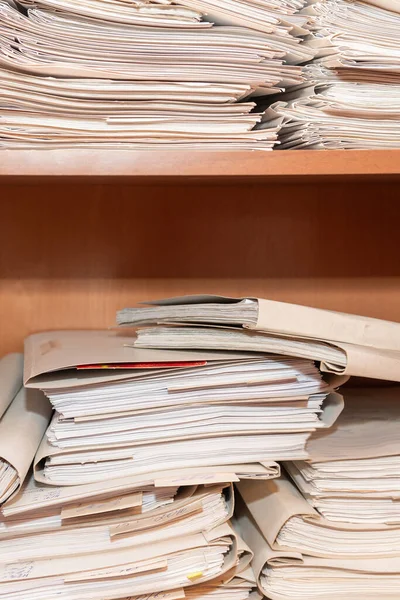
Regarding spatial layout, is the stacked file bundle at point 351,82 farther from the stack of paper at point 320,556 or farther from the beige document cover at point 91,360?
the stack of paper at point 320,556

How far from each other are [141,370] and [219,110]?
1.11 ft

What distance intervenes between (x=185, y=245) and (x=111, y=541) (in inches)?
20.8

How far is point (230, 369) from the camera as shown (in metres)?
0.79

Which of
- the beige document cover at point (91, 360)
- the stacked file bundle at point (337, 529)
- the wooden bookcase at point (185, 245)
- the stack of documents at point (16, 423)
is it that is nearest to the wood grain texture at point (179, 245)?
the wooden bookcase at point (185, 245)

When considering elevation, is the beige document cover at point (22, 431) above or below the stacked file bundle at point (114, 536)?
above

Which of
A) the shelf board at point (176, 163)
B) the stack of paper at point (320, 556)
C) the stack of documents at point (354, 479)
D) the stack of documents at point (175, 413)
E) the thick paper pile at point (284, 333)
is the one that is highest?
the shelf board at point (176, 163)

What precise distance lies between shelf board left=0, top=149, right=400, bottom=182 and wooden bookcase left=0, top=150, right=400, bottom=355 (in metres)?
0.32

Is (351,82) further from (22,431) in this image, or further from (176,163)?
(22,431)

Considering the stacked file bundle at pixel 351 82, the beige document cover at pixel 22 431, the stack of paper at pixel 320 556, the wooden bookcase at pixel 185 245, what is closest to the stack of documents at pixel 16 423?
the beige document cover at pixel 22 431

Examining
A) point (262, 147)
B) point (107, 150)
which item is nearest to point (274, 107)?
point (262, 147)

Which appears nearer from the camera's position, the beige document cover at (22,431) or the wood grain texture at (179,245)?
the beige document cover at (22,431)

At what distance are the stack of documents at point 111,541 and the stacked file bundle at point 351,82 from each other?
0.48 meters

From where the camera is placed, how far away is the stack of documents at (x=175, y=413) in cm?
78

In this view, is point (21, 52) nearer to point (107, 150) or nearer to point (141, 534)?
point (107, 150)
